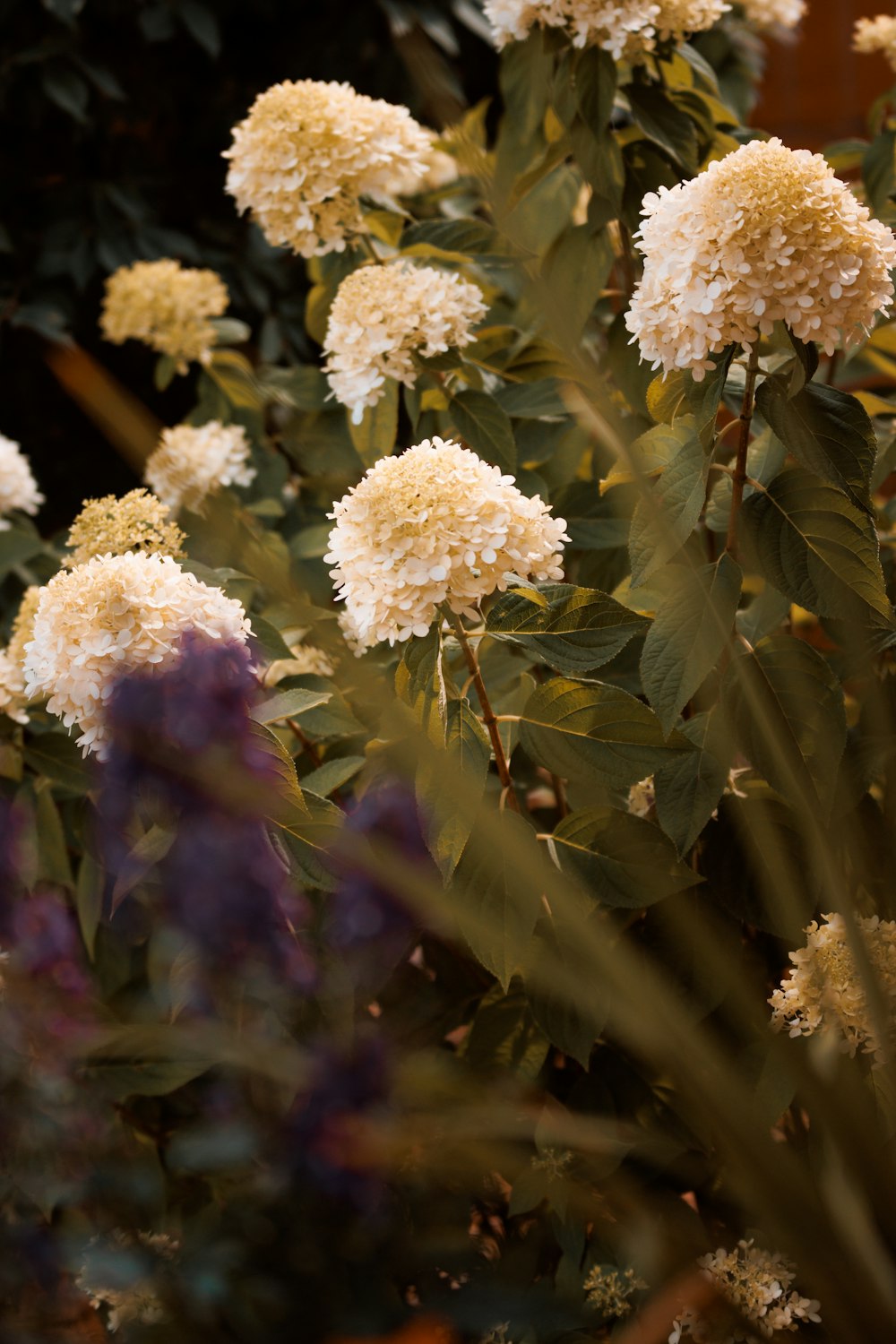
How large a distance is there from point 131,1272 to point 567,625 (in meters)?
0.47

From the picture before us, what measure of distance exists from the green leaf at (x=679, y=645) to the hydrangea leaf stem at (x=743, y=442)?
0.08 metres

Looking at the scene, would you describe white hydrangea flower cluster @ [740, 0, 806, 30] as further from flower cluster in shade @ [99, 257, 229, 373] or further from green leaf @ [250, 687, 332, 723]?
green leaf @ [250, 687, 332, 723]

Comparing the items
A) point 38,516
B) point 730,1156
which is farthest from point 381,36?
point 730,1156

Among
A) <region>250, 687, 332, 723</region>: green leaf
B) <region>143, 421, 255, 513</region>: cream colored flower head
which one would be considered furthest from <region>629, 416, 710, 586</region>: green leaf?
<region>143, 421, 255, 513</region>: cream colored flower head

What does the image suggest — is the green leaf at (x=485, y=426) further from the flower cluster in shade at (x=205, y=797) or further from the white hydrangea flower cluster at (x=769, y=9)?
the white hydrangea flower cluster at (x=769, y=9)

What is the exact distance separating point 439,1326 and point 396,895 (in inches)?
6.5

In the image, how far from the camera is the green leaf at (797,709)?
83 centimetres

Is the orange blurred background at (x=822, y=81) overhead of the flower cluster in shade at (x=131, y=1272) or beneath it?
beneath

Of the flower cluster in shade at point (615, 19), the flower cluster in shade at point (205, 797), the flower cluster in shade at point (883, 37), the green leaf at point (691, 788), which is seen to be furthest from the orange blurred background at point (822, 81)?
the flower cluster in shade at point (205, 797)

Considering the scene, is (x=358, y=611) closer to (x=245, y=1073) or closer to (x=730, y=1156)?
(x=245, y=1073)

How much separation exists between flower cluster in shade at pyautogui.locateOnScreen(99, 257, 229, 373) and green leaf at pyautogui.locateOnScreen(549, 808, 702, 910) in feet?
2.81

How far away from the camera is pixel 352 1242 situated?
20.1 inches

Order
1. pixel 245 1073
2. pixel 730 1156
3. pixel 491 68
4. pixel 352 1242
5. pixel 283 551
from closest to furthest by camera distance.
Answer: pixel 730 1156 < pixel 352 1242 < pixel 245 1073 < pixel 283 551 < pixel 491 68

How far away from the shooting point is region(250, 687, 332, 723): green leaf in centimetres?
84
